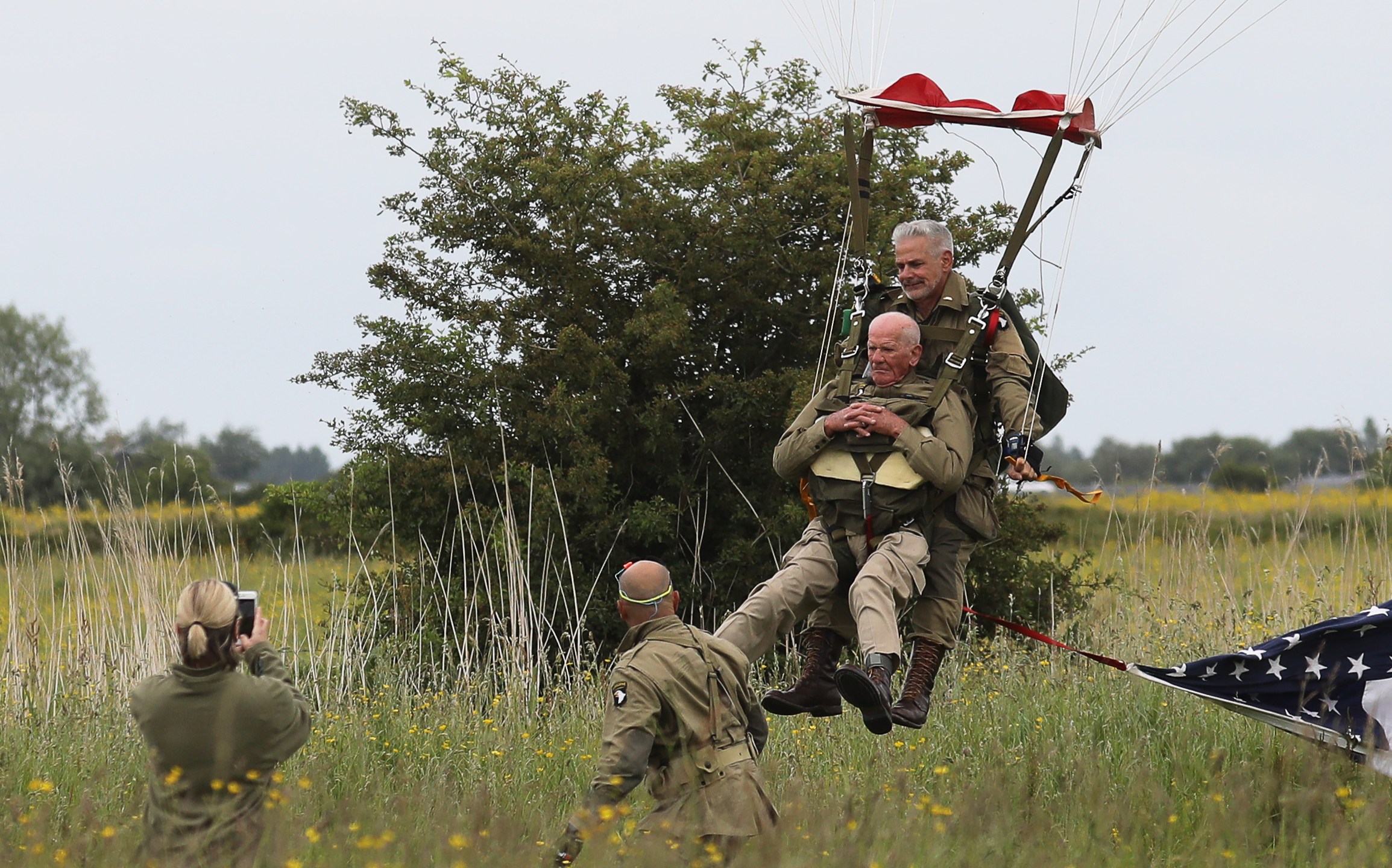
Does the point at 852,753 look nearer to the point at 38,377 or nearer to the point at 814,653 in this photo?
the point at 814,653

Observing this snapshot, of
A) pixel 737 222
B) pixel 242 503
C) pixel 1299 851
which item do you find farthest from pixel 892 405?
pixel 242 503

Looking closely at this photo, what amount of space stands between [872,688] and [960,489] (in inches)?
40.6

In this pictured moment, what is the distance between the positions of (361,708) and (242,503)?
6581 millimetres

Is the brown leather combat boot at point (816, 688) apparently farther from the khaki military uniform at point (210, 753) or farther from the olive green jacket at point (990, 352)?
the khaki military uniform at point (210, 753)

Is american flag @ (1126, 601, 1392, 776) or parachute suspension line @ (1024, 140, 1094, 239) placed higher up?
parachute suspension line @ (1024, 140, 1094, 239)

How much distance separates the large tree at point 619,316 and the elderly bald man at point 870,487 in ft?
15.5

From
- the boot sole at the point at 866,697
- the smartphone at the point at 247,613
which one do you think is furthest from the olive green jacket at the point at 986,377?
the smartphone at the point at 247,613

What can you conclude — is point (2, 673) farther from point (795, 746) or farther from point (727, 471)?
point (727, 471)

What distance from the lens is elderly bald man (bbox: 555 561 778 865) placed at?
4133 millimetres

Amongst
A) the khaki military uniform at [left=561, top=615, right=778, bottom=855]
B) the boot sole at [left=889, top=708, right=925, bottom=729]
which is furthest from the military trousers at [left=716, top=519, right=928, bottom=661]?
the khaki military uniform at [left=561, top=615, right=778, bottom=855]

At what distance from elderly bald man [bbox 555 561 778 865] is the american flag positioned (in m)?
1.68

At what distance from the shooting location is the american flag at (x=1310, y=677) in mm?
5152

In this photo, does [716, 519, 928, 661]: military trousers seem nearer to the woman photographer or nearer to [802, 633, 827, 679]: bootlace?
[802, 633, 827, 679]: bootlace

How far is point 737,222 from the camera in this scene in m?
10.3
